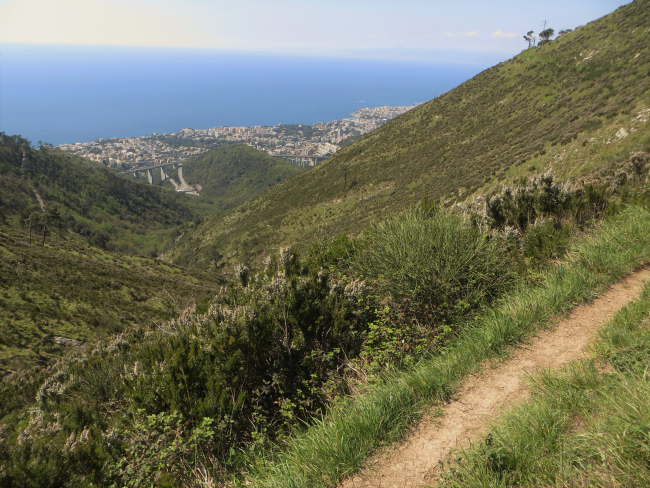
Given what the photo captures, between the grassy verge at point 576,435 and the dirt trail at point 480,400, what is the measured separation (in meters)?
0.17

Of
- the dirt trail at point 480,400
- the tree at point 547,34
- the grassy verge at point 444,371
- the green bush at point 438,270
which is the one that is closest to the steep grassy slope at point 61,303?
the green bush at point 438,270

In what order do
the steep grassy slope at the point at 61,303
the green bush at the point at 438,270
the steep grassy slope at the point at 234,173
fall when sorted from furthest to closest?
the steep grassy slope at the point at 234,173
the steep grassy slope at the point at 61,303
the green bush at the point at 438,270

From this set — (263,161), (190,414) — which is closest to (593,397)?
(190,414)

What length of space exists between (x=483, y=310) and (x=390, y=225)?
71.9 inches

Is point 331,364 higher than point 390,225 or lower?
lower

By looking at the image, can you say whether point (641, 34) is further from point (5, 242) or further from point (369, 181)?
point (5, 242)

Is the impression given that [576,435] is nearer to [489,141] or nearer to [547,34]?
Answer: [489,141]

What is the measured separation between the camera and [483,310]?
3.79 meters

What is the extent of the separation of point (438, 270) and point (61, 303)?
77.0 feet

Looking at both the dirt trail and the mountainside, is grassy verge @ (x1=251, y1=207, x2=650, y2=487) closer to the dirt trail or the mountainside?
the dirt trail

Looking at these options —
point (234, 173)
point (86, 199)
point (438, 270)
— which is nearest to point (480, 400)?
point (438, 270)

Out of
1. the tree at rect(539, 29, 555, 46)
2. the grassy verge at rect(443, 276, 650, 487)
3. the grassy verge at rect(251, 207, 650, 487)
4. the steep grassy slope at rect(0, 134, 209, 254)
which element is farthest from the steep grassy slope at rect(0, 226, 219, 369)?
the tree at rect(539, 29, 555, 46)

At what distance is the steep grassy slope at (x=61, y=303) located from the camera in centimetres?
1486

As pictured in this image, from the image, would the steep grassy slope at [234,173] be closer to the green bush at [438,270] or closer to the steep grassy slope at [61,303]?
the steep grassy slope at [61,303]
